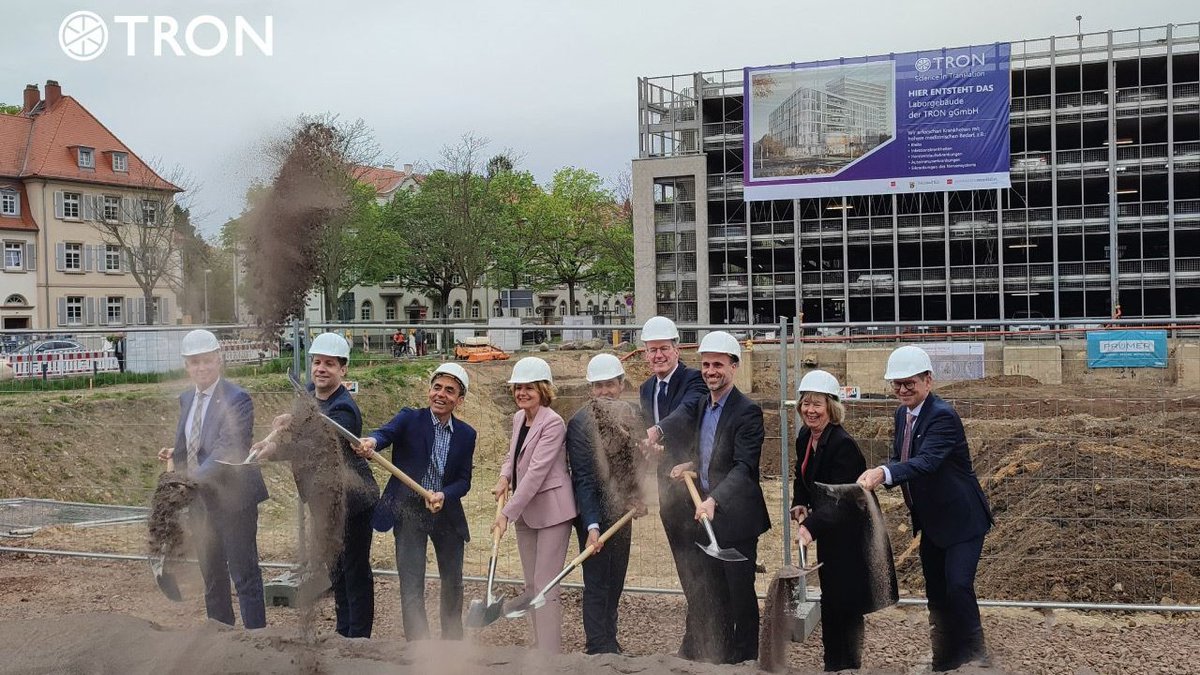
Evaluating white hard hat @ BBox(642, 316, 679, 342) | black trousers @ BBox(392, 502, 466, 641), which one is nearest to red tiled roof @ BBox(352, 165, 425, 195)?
white hard hat @ BBox(642, 316, 679, 342)

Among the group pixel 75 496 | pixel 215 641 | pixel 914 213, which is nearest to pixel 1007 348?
pixel 215 641

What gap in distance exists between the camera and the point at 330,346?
6051 mm

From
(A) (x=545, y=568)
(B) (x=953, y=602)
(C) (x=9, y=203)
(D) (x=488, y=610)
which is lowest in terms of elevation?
(D) (x=488, y=610)

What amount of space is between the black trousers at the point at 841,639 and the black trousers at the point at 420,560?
6.99ft

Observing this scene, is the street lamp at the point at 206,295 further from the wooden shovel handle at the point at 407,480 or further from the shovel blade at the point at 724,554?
the shovel blade at the point at 724,554

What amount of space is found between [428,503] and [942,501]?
2.84 m

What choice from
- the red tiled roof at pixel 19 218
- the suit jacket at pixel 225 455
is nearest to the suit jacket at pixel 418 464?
the suit jacket at pixel 225 455

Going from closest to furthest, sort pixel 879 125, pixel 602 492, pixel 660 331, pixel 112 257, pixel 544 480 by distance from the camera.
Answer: pixel 544 480, pixel 602 492, pixel 660 331, pixel 112 257, pixel 879 125

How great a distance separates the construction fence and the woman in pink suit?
61 centimetres

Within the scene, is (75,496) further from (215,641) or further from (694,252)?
(694,252)

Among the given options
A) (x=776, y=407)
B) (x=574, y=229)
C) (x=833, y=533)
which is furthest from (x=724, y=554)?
(x=574, y=229)

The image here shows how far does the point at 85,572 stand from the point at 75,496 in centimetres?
307

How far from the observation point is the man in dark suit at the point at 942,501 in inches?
205

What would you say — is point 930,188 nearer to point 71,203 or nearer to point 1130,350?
point 1130,350
